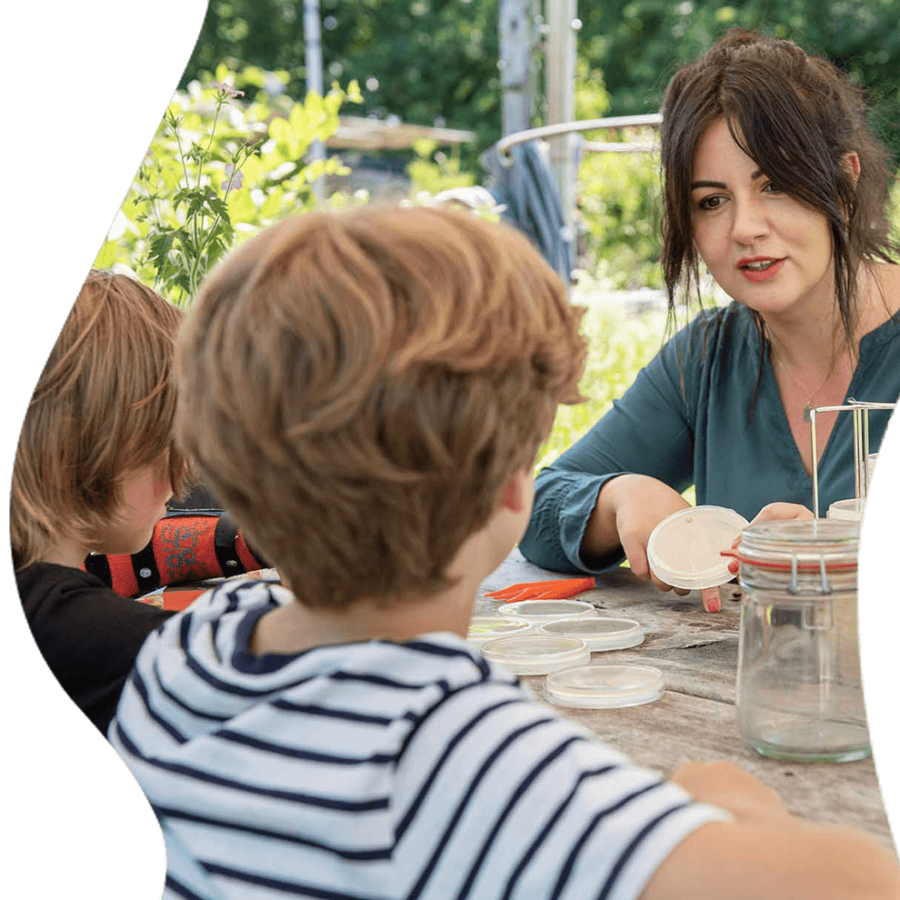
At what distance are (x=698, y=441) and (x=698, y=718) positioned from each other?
1.89 feet

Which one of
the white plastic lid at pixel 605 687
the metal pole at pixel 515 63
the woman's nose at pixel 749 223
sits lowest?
the white plastic lid at pixel 605 687

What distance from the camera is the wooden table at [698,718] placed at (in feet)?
2.09

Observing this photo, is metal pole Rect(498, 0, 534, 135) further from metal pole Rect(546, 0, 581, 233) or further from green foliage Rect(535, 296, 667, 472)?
green foliage Rect(535, 296, 667, 472)

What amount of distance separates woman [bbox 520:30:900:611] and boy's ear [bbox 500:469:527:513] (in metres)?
0.41

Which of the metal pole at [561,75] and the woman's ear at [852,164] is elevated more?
the metal pole at [561,75]

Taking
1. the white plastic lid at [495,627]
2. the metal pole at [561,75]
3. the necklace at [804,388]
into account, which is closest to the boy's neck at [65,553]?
the white plastic lid at [495,627]

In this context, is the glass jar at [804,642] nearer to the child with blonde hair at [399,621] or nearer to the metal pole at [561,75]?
the child with blonde hair at [399,621]

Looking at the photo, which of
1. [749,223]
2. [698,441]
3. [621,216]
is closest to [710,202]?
[749,223]

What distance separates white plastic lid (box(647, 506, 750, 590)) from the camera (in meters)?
0.98

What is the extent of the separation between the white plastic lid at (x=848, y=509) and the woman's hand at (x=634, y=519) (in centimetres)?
20

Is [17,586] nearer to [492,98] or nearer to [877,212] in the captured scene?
[492,98]

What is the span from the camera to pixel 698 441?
4.25ft

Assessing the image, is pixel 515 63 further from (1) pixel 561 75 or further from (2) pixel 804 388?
(2) pixel 804 388

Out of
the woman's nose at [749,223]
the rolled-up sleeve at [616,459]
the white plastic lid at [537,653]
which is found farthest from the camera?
the rolled-up sleeve at [616,459]
